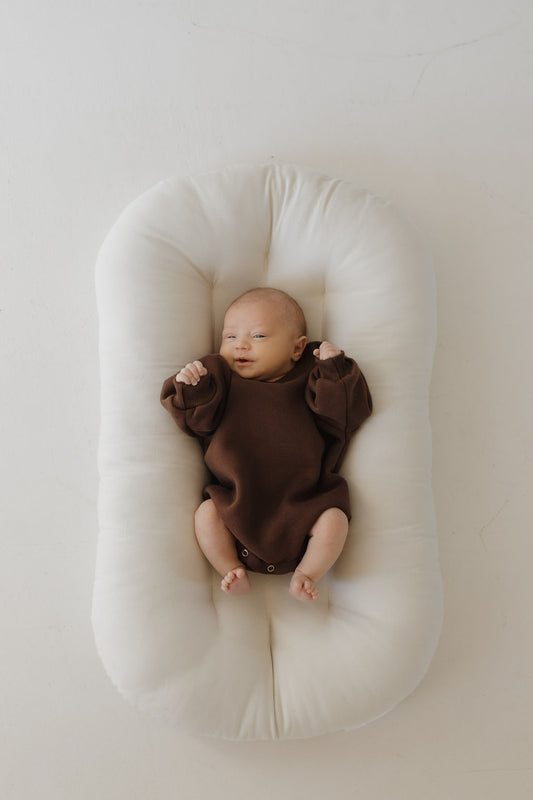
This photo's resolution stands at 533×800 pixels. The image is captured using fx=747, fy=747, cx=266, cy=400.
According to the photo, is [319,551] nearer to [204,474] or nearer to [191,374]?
[204,474]

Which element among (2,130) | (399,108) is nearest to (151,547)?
(2,130)

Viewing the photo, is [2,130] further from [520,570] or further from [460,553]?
[520,570]

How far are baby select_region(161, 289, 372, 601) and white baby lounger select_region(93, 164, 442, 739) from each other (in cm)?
6

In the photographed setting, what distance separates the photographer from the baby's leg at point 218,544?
1461 millimetres

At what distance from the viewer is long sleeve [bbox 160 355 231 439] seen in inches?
56.4

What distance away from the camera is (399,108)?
5.88 feet

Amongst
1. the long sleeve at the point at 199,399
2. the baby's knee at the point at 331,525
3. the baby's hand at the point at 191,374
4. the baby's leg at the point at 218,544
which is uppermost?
the baby's hand at the point at 191,374

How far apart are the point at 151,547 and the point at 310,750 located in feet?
1.85

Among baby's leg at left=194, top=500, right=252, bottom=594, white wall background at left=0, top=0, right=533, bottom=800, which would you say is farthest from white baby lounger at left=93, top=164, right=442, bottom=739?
white wall background at left=0, top=0, right=533, bottom=800

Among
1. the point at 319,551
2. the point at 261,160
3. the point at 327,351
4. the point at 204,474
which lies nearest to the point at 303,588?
the point at 319,551

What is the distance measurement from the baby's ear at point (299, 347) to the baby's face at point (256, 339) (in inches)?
0.5

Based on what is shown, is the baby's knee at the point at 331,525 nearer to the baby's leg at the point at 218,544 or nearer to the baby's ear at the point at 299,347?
the baby's leg at the point at 218,544

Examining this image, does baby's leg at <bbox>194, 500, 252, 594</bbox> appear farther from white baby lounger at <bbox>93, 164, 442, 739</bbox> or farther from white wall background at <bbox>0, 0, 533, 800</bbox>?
white wall background at <bbox>0, 0, 533, 800</bbox>

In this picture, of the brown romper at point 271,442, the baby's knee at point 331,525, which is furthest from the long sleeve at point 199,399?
the baby's knee at point 331,525
